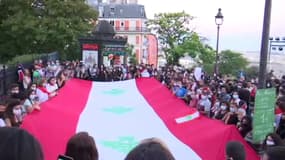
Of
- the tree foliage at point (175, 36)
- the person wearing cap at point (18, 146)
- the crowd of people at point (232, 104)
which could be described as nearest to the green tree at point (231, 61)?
the tree foliage at point (175, 36)

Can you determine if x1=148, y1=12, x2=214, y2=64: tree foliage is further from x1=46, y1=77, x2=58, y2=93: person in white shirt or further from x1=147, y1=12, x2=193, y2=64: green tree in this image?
x1=46, y1=77, x2=58, y2=93: person in white shirt

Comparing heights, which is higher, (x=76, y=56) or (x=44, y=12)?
(x=44, y=12)

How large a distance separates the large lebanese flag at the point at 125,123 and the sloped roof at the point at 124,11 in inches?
3820

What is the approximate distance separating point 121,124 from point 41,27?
35.7 meters

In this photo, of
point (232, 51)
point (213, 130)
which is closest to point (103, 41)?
point (213, 130)

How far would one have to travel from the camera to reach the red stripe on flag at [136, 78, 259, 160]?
845cm

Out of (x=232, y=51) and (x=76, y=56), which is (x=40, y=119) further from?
(x=232, y=51)

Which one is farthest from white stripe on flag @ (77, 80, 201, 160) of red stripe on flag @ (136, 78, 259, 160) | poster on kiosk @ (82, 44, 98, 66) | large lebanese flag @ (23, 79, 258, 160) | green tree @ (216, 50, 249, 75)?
green tree @ (216, 50, 249, 75)

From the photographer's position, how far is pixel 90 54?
27.4 m

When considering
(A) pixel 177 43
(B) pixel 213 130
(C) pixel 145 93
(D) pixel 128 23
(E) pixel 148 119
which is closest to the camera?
(B) pixel 213 130

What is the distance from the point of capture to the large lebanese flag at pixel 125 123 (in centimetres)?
873

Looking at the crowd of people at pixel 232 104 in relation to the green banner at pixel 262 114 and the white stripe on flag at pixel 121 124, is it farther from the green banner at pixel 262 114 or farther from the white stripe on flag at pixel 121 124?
the white stripe on flag at pixel 121 124

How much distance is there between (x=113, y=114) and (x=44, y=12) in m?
38.0

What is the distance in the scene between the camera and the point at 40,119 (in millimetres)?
10000
